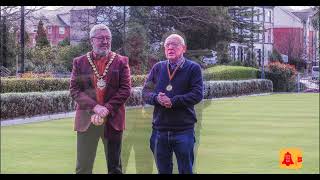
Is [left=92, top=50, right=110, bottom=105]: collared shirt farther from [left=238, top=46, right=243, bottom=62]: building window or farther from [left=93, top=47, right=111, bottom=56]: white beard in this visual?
[left=238, top=46, right=243, bottom=62]: building window

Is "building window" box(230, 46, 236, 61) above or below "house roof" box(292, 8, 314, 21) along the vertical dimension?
below

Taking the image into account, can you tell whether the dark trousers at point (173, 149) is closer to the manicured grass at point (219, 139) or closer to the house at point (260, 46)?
the manicured grass at point (219, 139)

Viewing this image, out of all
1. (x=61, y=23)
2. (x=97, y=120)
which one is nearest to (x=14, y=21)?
(x=61, y=23)

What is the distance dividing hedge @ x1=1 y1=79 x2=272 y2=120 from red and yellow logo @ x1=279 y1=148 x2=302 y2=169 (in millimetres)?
609

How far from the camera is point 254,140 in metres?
6.53

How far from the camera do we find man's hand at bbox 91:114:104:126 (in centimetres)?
488

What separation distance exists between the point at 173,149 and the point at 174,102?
1.21ft

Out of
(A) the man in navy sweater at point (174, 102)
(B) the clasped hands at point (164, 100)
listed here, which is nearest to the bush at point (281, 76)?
(A) the man in navy sweater at point (174, 102)

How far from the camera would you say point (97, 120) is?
4.89 metres

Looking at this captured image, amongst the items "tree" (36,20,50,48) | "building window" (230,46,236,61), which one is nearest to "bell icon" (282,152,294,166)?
"building window" (230,46,236,61)

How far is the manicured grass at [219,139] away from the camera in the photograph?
16.9ft

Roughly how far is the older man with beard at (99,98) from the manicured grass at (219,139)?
0.31 feet

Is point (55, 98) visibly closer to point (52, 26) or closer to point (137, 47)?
point (52, 26)
